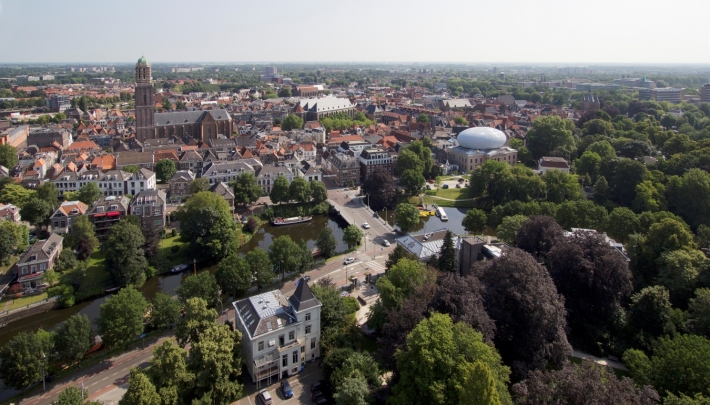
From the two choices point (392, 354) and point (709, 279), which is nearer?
point (392, 354)

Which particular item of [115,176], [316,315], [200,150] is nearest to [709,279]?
[316,315]

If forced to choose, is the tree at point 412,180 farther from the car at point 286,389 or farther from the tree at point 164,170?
the car at point 286,389

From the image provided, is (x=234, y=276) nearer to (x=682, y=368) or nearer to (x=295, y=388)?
(x=295, y=388)

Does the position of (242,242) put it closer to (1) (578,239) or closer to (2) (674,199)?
(1) (578,239)

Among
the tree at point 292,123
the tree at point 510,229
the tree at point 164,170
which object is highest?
the tree at point 292,123

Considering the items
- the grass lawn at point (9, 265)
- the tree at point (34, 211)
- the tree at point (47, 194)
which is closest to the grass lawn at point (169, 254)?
the grass lawn at point (9, 265)

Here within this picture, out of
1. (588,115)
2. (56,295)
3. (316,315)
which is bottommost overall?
(56,295)
